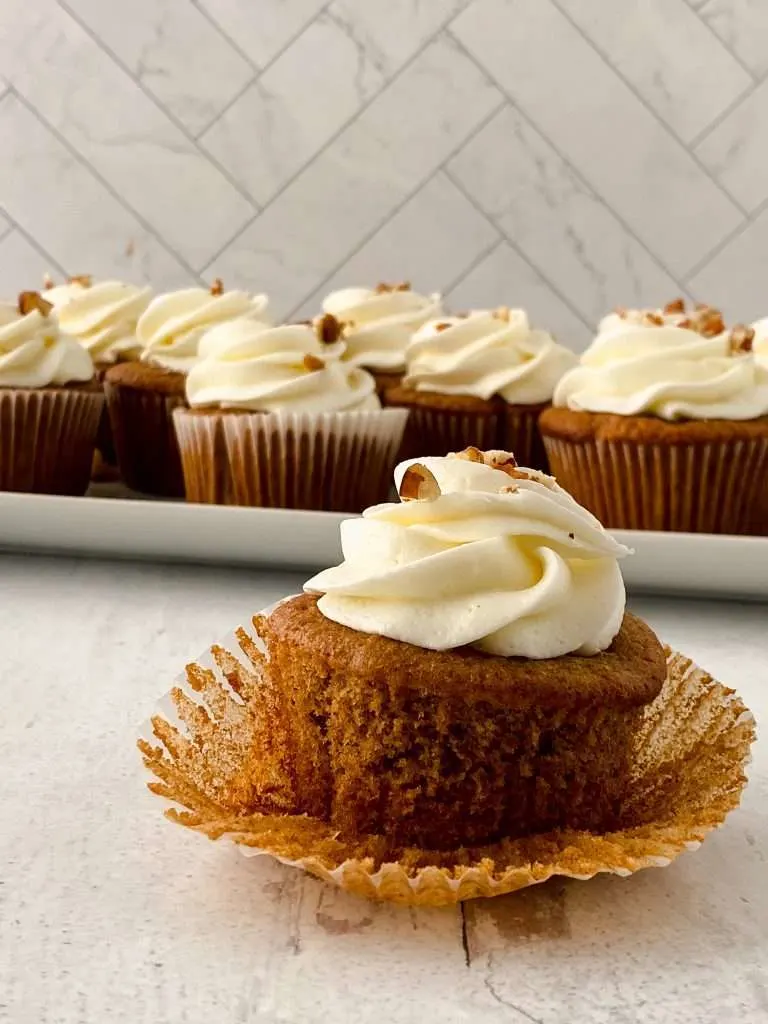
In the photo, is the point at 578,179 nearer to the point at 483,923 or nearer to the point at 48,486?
the point at 48,486

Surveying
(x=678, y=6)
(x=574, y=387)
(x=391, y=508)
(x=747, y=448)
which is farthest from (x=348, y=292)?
(x=391, y=508)

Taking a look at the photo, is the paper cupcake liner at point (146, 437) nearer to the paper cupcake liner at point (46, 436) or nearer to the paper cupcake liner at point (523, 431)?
the paper cupcake liner at point (46, 436)

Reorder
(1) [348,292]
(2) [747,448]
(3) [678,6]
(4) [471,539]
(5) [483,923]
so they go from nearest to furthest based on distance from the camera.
→ (5) [483,923], (4) [471,539], (2) [747,448], (1) [348,292], (3) [678,6]

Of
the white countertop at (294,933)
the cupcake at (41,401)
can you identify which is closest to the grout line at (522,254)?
the cupcake at (41,401)

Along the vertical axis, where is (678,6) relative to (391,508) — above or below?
below

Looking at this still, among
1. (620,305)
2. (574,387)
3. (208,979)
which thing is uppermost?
(208,979)

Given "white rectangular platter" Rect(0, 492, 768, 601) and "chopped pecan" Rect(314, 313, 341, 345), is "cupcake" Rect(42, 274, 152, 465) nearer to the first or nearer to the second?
"chopped pecan" Rect(314, 313, 341, 345)

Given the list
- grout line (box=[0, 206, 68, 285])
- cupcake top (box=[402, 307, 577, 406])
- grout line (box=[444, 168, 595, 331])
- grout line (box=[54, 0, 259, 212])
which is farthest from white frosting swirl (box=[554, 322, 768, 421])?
grout line (box=[0, 206, 68, 285])
